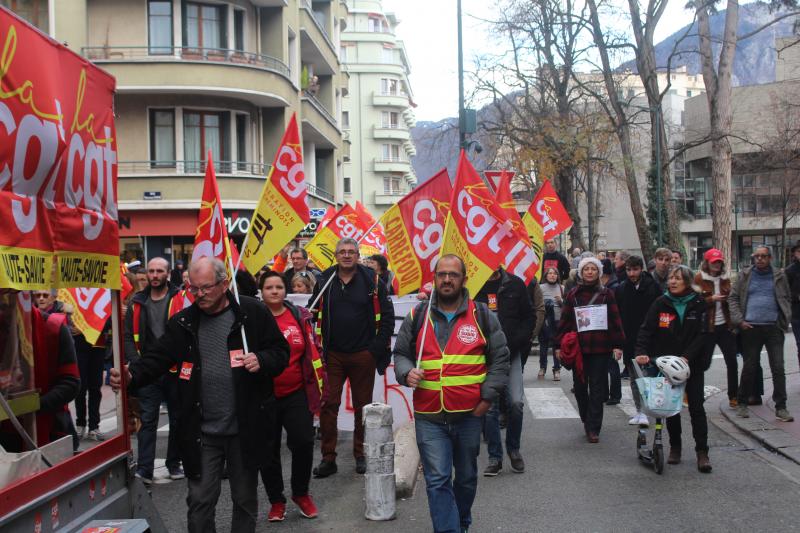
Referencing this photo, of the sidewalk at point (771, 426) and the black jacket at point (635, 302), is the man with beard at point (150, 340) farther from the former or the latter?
the sidewalk at point (771, 426)

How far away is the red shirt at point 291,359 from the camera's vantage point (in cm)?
664

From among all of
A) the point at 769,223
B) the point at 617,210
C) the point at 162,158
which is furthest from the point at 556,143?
the point at 617,210

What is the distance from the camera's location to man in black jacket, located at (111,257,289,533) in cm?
518

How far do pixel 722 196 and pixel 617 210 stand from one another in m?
53.2

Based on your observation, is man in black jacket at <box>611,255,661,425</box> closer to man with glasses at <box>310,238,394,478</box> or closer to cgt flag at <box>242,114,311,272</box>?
man with glasses at <box>310,238,394,478</box>

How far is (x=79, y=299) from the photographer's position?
283 inches

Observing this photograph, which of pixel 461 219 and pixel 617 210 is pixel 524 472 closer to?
pixel 461 219

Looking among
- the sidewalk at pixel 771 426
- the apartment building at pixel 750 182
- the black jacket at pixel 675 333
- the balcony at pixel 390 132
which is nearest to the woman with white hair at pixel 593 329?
the black jacket at pixel 675 333

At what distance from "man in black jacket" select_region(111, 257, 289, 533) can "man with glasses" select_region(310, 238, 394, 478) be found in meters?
2.56

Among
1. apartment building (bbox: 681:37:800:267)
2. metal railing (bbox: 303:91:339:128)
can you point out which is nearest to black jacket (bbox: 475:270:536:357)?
metal railing (bbox: 303:91:339:128)

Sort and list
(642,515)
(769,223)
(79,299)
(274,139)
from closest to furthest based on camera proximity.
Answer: (642,515) → (79,299) → (274,139) → (769,223)

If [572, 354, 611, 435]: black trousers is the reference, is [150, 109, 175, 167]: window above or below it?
above

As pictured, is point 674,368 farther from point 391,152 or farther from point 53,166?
point 391,152

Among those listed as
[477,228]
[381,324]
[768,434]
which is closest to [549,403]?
[768,434]
